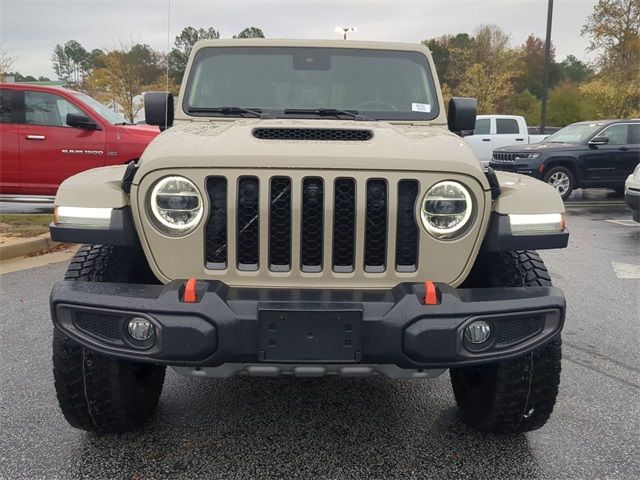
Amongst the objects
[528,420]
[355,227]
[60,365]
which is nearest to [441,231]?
[355,227]

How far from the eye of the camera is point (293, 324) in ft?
6.75

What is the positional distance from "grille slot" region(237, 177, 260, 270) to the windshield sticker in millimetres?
1625

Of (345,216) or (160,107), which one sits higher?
(160,107)

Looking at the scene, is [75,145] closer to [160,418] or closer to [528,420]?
[160,418]

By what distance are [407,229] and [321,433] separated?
3.78 feet

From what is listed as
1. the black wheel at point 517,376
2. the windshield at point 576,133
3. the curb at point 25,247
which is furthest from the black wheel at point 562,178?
the black wheel at point 517,376

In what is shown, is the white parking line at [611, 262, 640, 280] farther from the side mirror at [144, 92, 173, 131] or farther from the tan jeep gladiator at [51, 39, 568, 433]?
the side mirror at [144, 92, 173, 131]

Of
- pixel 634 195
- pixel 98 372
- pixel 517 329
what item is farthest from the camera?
pixel 634 195

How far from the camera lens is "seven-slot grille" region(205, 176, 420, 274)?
7.15 ft

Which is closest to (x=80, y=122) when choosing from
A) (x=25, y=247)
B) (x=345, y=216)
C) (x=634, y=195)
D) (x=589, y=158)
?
(x=25, y=247)

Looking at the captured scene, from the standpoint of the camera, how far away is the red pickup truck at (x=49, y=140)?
8.24 m

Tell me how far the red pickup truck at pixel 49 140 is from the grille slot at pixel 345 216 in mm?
6686

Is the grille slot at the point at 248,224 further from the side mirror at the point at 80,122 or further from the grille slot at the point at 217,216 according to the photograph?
the side mirror at the point at 80,122

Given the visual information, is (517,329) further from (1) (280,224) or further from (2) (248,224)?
(2) (248,224)
